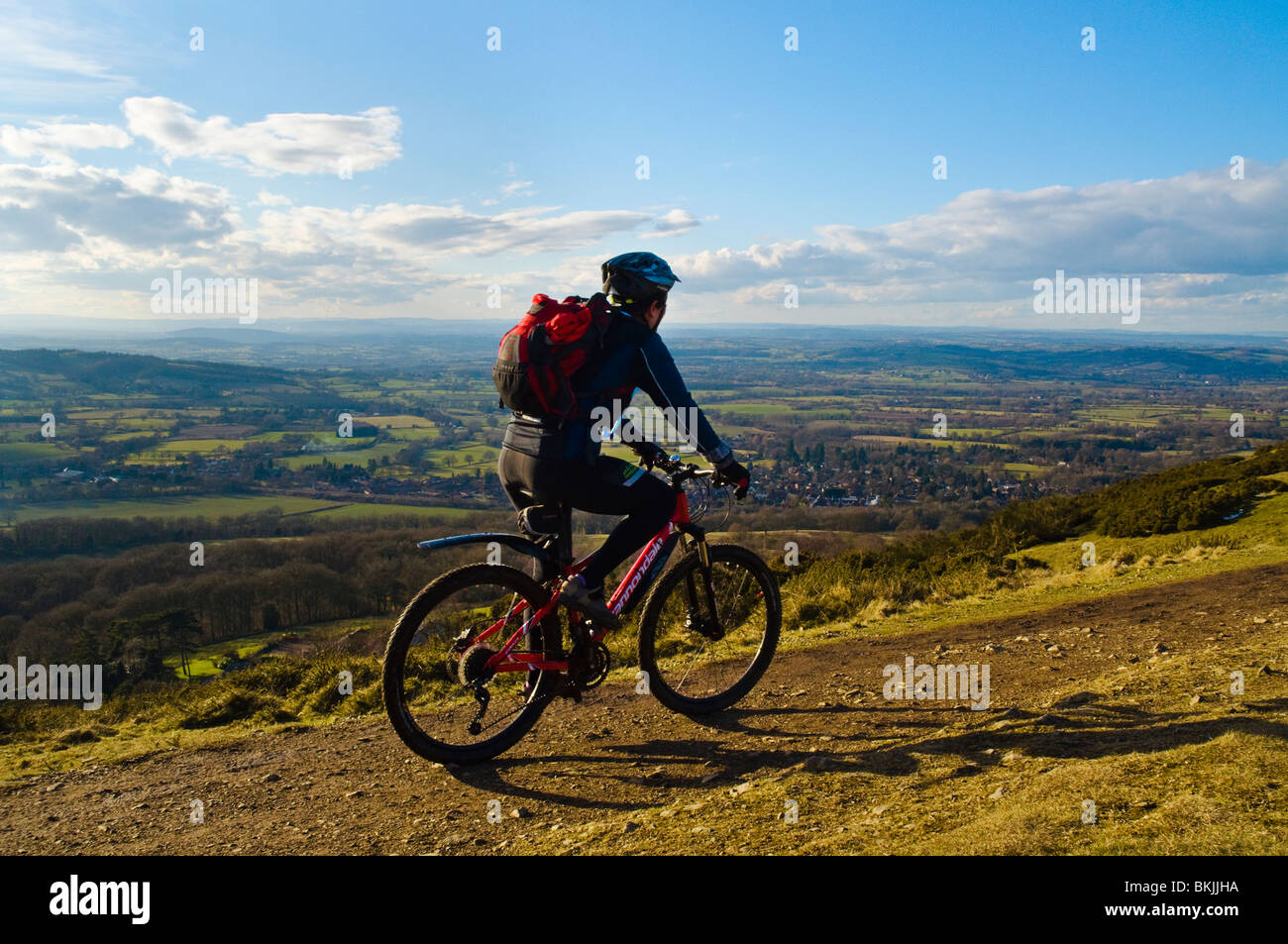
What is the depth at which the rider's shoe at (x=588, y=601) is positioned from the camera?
441 cm

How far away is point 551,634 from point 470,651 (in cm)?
49

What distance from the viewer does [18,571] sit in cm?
2516

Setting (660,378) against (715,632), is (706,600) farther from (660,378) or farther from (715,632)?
(660,378)

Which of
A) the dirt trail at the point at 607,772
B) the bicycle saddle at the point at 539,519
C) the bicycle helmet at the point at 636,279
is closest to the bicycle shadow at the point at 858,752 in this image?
the dirt trail at the point at 607,772

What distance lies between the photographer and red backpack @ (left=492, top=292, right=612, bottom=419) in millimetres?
3992

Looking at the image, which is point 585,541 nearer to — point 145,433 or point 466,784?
point 466,784

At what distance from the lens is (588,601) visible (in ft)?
14.6

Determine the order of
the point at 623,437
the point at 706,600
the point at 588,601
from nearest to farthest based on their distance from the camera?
the point at 588,601, the point at 623,437, the point at 706,600

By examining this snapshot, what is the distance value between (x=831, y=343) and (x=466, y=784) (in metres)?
143

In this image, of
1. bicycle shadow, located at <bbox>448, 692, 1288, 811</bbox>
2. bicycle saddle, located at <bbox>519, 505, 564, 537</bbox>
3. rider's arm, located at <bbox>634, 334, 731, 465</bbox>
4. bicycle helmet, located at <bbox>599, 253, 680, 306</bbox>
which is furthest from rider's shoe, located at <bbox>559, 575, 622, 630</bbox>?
bicycle helmet, located at <bbox>599, 253, 680, 306</bbox>

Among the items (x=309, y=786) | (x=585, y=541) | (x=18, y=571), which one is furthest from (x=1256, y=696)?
(x=18, y=571)

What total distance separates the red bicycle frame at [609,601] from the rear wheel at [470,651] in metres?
0.04

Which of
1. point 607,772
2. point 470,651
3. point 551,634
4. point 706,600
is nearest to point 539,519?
point 551,634

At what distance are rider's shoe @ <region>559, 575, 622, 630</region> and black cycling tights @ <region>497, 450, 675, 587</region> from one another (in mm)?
80
